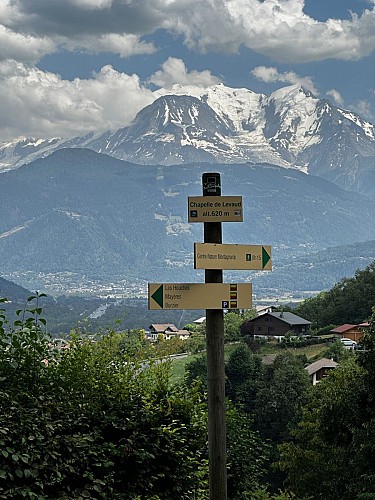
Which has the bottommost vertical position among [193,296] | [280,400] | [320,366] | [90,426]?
[280,400]

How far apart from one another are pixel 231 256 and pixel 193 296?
0.41 m

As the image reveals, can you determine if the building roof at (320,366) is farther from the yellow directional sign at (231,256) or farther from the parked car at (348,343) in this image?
the yellow directional sign at (231,256)

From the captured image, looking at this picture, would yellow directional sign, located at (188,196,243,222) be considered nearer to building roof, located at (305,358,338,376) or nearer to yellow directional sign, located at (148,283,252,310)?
yellow directional sign, located at (148,283,252,310)

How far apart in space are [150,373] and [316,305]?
260 ft

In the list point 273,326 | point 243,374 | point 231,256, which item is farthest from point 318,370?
point 231,256

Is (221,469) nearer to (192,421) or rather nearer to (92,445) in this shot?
(92,445)

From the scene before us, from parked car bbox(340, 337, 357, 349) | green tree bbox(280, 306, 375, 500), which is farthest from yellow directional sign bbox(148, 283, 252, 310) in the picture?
parked car bbox(340, 337, 357, 349)

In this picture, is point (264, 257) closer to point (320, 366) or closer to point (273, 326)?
point (320, 366)

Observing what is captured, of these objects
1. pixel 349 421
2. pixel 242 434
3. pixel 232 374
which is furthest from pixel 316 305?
pixel 242 434

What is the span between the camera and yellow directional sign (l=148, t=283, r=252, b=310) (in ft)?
18.8

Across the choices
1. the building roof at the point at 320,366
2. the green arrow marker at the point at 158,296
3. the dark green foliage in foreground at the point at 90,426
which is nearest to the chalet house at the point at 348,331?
the building roof at the point at 320,366

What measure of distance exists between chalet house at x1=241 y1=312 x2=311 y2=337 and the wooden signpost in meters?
72.2

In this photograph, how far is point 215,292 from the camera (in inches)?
227

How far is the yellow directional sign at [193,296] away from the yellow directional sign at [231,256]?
0.15 meters
